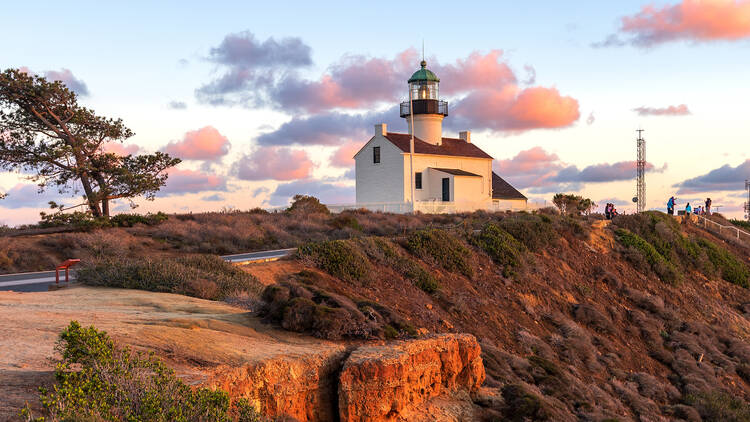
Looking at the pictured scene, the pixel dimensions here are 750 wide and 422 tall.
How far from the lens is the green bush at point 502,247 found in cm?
2102

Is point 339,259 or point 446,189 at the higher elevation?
point 446,189

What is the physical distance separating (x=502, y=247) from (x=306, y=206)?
16416 millimetres

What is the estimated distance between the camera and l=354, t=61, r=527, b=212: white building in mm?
43500

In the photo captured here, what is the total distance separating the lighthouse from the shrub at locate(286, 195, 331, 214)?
1197 centimetres

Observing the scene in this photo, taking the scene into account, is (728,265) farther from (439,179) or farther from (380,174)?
(380,174)

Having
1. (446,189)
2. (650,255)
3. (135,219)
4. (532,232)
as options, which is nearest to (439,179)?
(446,189)

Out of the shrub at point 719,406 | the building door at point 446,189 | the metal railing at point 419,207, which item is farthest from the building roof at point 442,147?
the shrub at point 719,406

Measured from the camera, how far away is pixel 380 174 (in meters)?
45.1

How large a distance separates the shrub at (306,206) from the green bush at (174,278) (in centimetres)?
1815

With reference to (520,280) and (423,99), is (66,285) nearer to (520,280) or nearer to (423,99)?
(520,280)

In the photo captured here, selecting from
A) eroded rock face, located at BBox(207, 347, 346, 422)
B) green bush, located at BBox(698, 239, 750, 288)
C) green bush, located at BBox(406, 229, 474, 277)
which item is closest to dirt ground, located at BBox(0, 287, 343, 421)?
eroded rock face, located at BBox(207, 347, 346, 422)

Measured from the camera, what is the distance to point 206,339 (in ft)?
26.2

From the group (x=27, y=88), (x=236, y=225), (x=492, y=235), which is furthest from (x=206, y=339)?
(x=27, y=88)

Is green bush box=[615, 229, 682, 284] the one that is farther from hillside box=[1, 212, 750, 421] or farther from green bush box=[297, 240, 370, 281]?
green bush box=[297, 240, 370, 281]
